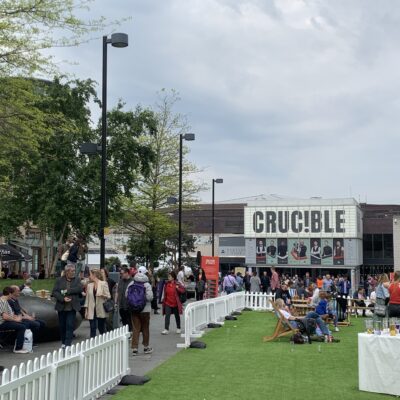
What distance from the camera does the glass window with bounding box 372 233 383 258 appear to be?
62438 millimetres

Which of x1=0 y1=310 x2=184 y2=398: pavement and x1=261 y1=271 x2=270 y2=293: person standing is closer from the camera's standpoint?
x1=0 y1=310 x2=184 y2=398: pavement

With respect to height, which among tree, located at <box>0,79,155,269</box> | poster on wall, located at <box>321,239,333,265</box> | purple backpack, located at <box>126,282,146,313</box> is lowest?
purple backpack, located at <box>126,282,146,313</box>

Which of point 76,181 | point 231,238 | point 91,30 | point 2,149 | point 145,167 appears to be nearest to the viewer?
point 91,30

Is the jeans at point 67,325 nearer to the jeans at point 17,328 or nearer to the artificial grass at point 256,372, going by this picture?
the jeans at point 17,328

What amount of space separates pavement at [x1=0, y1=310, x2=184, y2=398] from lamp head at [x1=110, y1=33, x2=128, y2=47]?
24.2ft

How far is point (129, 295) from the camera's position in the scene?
39.6 feet

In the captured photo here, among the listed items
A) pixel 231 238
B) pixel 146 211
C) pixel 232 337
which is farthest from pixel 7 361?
pixel 231 238

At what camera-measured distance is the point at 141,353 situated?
40.4 ft

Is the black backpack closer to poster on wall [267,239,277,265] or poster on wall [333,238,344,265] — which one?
poster on wall [333,238,344,265]

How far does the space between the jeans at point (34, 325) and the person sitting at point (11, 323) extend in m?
0.30

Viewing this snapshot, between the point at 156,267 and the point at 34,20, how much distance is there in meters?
25.5

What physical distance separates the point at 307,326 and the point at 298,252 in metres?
45.0

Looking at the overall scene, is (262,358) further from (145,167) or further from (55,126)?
(145,167)

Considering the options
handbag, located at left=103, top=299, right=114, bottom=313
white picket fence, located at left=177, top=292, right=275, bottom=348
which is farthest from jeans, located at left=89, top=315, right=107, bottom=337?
white picket fence, located at left=177, top=292, right=275, bottom=348
